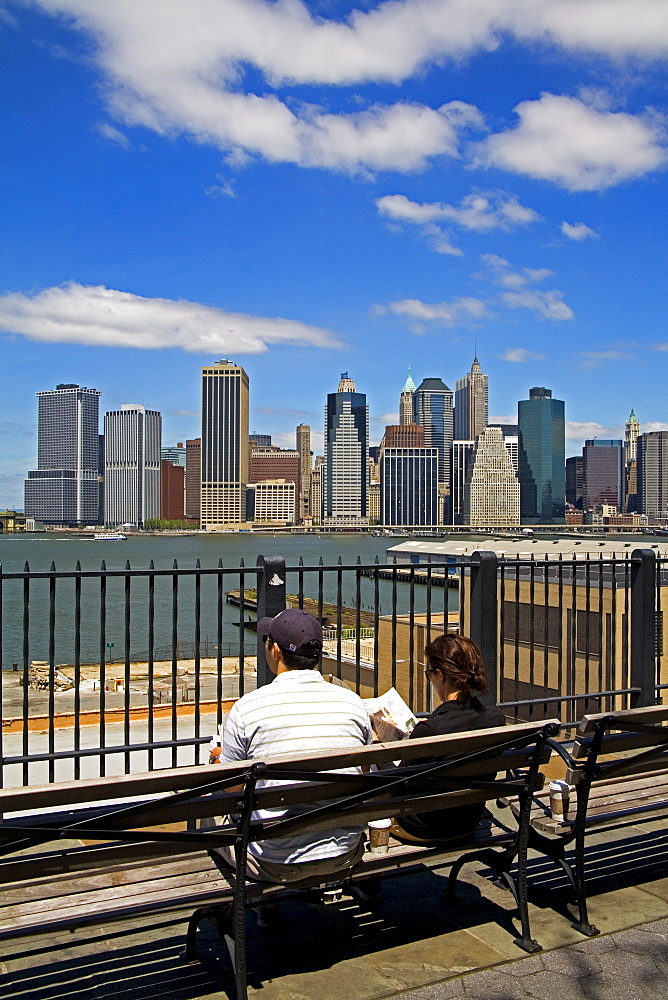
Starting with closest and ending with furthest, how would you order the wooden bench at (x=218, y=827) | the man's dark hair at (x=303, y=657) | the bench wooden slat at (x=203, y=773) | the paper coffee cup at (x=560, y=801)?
the bench wooden slat at (x=203, y=773) → the wooden bench at (x=218, y=827) → the man's dark hair at (x=303, y=657) → the paper coffee cup at (x=560, y=801)

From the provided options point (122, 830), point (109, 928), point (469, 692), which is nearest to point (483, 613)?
point (469, 692)

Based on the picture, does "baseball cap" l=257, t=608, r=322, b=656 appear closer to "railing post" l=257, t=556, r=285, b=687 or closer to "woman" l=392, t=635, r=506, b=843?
"woman" l=392, t=635, r=506, b=843

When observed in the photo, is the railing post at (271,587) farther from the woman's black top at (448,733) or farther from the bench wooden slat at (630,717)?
the bench wooden slat at (630,717)

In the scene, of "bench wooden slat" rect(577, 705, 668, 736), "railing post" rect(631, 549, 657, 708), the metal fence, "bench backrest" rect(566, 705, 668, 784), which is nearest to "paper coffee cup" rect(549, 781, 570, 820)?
"bench backrest" rect(566, 705, 668, 784)

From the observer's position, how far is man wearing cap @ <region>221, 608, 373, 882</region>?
10.6 ft

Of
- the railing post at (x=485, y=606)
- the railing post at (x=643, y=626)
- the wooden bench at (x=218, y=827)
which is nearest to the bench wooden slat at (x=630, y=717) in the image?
the wooden bench at (x=218, y=827)

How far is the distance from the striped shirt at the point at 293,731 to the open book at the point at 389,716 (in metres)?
0.62

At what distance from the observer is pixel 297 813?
320 centimetres

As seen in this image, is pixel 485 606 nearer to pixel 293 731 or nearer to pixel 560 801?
pixel 560 801

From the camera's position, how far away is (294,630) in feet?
11.6

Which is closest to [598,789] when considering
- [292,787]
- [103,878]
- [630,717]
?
[630,717]

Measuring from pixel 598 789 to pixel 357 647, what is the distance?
6.88ft

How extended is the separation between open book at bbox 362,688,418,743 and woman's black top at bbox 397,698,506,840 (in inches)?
13.3

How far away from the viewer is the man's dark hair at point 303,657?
3.51 meters
